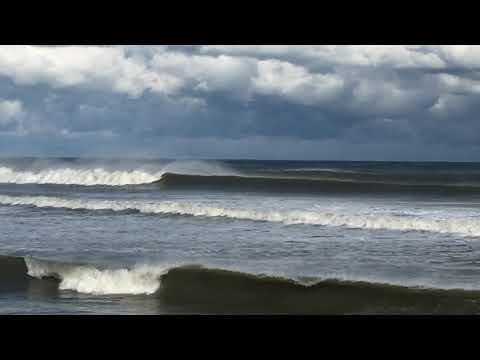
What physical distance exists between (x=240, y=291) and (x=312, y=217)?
5.89 metres

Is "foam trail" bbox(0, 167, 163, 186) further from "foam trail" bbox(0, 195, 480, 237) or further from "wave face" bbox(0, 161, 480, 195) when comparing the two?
"foam trail" bbox(0, 195, 480, 237)

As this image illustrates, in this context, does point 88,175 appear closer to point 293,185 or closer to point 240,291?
point 293,185

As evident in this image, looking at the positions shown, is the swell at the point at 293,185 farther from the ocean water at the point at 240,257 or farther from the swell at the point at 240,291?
the swell at the point at 240,291

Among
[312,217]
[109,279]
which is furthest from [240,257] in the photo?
[312,217]

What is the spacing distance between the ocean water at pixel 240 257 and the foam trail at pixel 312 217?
3 cm

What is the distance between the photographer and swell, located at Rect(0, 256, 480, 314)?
671 centimetres

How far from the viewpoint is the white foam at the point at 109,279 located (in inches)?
289

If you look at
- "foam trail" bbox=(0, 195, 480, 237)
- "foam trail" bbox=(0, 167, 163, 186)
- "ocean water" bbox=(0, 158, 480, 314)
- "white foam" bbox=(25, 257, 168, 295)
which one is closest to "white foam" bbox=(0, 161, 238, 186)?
"foam trail" bbox=(0, 167, 163, 186)

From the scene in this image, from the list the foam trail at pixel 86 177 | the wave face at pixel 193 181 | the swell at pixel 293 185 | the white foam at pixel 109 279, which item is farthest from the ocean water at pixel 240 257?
the foam trail at pixel 86 177
